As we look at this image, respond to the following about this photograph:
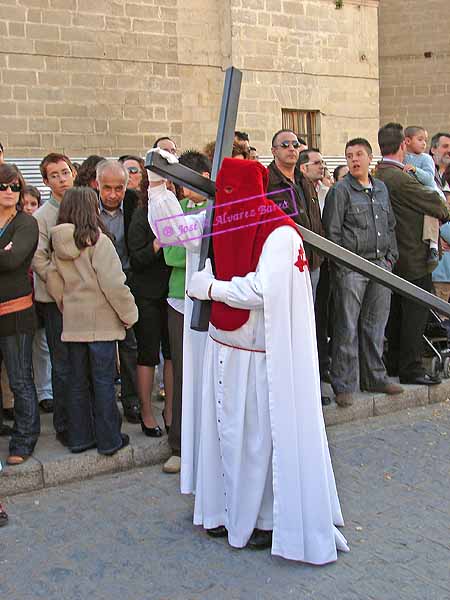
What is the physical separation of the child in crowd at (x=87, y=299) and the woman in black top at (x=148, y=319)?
1.34 ft

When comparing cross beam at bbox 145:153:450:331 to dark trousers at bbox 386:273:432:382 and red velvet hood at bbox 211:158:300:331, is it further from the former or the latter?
dark trousers at bbox 386:273:432:382

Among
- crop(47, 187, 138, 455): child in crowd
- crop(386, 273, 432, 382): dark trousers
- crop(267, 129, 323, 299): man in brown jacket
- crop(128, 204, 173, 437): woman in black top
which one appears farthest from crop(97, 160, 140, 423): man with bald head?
crop(386, 273, 432, 382): dark trousers

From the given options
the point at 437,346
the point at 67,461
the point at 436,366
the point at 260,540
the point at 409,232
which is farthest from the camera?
the point at 437,346

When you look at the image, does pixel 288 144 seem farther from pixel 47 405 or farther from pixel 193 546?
pixel 193 546

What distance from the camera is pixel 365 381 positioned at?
685cm

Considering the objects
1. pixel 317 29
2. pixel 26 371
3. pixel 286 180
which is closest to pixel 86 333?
pixel 26 371

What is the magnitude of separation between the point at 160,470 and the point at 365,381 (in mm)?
2262

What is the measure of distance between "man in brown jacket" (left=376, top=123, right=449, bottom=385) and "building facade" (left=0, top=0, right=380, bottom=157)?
732cm

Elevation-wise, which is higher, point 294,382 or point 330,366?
point 294,382

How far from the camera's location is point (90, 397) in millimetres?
5273

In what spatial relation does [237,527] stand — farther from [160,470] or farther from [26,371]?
[26,371]

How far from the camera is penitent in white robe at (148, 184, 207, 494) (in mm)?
4203

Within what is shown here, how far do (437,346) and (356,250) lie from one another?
1.80 metres

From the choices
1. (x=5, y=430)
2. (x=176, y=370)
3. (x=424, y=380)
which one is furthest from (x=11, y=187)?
(x=424, y=380)
